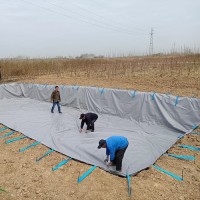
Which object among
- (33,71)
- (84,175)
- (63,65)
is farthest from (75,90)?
(63,65)

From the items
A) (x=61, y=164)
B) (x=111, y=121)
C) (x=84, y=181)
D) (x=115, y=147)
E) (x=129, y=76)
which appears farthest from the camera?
(x=129, y=76)

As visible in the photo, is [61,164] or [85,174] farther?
[61,164]

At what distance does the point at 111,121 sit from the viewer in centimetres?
660

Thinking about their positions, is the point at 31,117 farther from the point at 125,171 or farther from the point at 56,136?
the point at 125,171

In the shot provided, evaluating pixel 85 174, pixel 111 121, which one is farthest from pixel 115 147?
pixel 111 121

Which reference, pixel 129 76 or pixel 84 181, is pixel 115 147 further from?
pixel 129 76

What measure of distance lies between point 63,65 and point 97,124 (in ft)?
41.0

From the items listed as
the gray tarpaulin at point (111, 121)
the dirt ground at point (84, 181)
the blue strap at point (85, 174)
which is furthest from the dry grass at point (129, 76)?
the blue strap at point (85, 174)

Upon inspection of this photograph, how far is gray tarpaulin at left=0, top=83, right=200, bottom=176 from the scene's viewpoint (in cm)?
443

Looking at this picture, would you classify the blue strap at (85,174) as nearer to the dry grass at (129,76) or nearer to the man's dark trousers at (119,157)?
the man's dark trousers at (119,157)

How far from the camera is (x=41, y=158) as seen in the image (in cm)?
425

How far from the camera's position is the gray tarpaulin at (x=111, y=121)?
4.43 meters

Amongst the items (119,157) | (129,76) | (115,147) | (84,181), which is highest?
(129,76)

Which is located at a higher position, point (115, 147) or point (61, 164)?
point (115, 147)
